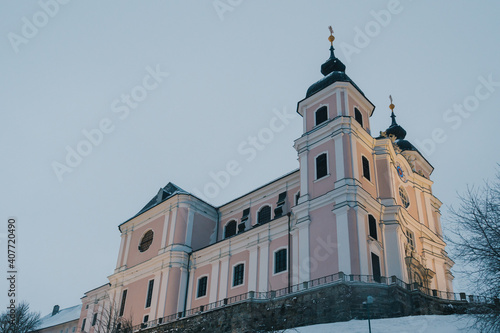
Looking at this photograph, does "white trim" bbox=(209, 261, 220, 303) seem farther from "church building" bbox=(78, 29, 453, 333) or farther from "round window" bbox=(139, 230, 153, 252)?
"round window" bbox=(139, 230, 153, 252)

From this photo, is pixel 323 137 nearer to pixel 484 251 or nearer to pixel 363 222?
pixel 363 222

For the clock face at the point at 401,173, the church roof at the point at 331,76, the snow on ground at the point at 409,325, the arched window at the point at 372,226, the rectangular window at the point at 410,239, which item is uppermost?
the church roof at the point at 331,76

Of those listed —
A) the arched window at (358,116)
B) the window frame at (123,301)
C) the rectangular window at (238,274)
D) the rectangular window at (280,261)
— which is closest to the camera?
the rectangular window at (280,261)

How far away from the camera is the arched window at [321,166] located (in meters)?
32.8

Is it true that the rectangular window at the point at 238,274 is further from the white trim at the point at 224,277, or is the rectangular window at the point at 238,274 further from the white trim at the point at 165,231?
the white trim at the point at 165,231

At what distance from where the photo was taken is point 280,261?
3253cm

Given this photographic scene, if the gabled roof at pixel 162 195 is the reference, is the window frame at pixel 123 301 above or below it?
below

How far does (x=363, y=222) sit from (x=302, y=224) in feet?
12.0

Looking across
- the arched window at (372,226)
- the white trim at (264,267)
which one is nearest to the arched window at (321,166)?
the arched window at (372,226)

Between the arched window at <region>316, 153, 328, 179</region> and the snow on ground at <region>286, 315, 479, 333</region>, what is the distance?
411 inches

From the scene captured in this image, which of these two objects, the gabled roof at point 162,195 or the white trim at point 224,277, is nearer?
the white trim at point 224,277

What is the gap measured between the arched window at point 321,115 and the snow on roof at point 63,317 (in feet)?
124

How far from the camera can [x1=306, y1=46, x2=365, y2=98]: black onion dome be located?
36344 millimetres

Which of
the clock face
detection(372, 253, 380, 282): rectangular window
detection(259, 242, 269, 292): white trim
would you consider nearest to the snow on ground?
detection(372, 253, 380, 282): rectangular window
